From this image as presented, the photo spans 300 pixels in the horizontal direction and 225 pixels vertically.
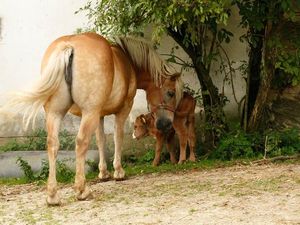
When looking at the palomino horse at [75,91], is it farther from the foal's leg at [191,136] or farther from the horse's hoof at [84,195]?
the foal's leg at [191,136]

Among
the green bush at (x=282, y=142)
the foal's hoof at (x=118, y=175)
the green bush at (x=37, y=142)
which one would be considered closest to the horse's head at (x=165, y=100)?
the foal's hoof at (x=118, y=175)

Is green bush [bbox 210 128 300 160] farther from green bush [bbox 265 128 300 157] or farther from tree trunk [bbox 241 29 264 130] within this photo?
tree trunk [bbox 241 29 264 130]

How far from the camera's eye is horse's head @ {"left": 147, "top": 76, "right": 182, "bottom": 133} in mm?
8570

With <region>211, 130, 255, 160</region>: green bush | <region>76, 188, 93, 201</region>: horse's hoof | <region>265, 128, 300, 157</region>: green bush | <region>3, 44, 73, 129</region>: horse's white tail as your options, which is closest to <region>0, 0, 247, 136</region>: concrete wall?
<region>211, 130, 255, 160</region>: green bush

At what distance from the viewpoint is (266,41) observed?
31.6 ft

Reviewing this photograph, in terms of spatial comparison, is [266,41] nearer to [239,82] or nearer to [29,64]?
[239,82]

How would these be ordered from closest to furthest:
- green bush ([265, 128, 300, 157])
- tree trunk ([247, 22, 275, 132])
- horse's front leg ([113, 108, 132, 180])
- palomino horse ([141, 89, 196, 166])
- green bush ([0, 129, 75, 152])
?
1. horse's front leg ([113, 108, 132, 180])
2. tree trunk ([247, 22, 275, 132])
3. green bush ([265, 128, 300, 157])
4. palomino horse ([141, 89, 196, 166])
5. green bush ([0, 129, 75, 152])

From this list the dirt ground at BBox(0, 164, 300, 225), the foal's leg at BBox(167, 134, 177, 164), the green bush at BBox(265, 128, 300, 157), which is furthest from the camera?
the foal's leg at BBox(167, 134, 177, 164)

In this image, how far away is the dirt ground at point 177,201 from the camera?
19.1 feet

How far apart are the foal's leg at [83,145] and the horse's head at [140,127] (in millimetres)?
3297

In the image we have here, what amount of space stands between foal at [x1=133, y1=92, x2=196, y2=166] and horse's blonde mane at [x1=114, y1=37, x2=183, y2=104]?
1420 mm

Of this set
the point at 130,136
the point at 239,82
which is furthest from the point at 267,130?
the point at 130,136

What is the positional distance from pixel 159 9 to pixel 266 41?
2.76 metres

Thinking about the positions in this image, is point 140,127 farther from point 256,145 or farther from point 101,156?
point 101,156
